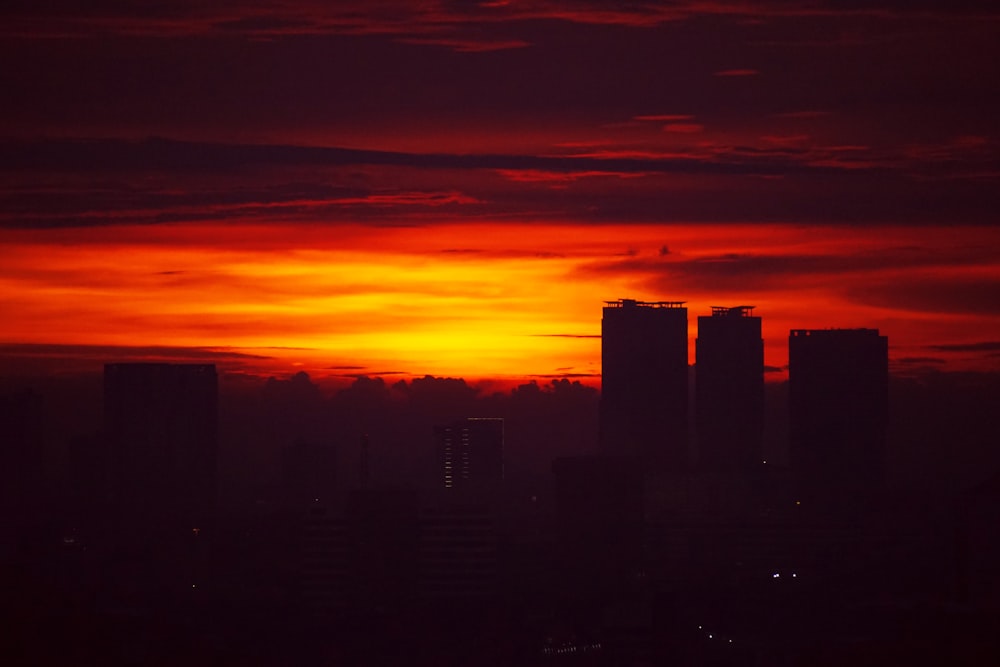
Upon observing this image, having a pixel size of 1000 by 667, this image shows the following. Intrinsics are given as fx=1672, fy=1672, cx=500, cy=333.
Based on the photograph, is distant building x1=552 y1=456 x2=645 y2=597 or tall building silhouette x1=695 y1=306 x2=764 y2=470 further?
tall building silhouette x1=695 y1=306 x2=764 y2=470

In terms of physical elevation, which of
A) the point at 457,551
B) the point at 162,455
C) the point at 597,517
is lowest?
the point at 457,551

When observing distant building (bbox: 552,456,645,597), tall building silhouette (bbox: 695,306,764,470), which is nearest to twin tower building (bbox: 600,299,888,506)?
tall building silhouette (bbox: 695,306,764,470)

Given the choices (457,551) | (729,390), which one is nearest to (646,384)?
(729,390)

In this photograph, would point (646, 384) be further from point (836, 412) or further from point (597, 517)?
point (597, 517)

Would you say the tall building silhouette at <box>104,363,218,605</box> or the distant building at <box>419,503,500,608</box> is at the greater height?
the tall building silhouette at <box>104,363,218,605</box>

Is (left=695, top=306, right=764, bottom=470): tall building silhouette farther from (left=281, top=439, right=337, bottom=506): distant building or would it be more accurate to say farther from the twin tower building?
(left=281, top=439, right=337, bottom=506): distant building

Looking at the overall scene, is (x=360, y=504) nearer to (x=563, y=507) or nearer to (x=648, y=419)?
(x=563, y=507)

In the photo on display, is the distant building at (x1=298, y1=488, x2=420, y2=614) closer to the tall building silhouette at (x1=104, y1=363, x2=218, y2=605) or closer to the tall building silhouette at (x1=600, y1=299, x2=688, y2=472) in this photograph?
the tall building silhouette at (x1=104, y1=363, x2=218, y2=605)
